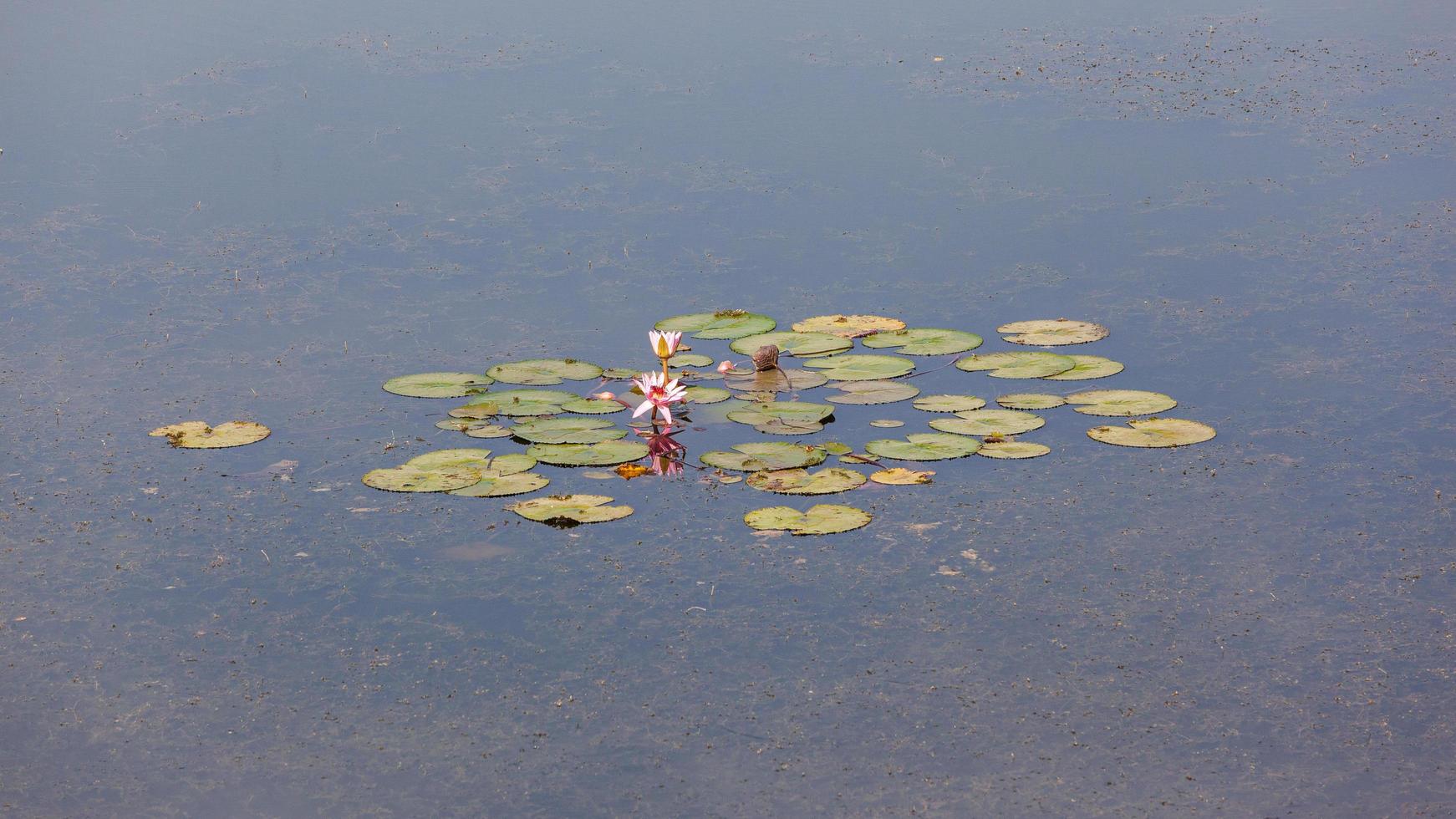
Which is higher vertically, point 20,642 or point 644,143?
point 644,143

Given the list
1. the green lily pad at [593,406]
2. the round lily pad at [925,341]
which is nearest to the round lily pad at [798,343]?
the round lily pad at [925,341]

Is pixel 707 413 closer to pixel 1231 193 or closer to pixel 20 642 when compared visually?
pixel 20 642

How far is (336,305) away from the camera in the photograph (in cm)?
941

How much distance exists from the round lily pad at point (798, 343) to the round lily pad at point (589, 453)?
1320 millimetres

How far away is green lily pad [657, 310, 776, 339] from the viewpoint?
872 centimetres

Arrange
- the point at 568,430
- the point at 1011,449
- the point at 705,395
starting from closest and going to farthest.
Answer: the point at 1011,449 → the point at 568,430 → the point at 705,395

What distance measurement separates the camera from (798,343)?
8500mm

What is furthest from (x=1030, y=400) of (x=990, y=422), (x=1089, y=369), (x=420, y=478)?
(x=420, y=478)

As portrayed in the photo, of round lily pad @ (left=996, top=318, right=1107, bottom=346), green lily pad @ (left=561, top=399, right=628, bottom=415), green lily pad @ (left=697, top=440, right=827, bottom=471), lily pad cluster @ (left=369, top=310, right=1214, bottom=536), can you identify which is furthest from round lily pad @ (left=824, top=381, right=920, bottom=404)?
green lily pad @ (left=561, top=399, right=628, bottom=415)

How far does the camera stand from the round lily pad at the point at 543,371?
8109mm

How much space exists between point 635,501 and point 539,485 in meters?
0.43

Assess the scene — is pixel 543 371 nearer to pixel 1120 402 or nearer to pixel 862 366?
pixel 862 366

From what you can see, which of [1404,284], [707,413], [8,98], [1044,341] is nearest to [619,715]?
[707,413]

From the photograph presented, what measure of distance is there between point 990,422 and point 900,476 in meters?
0.78
